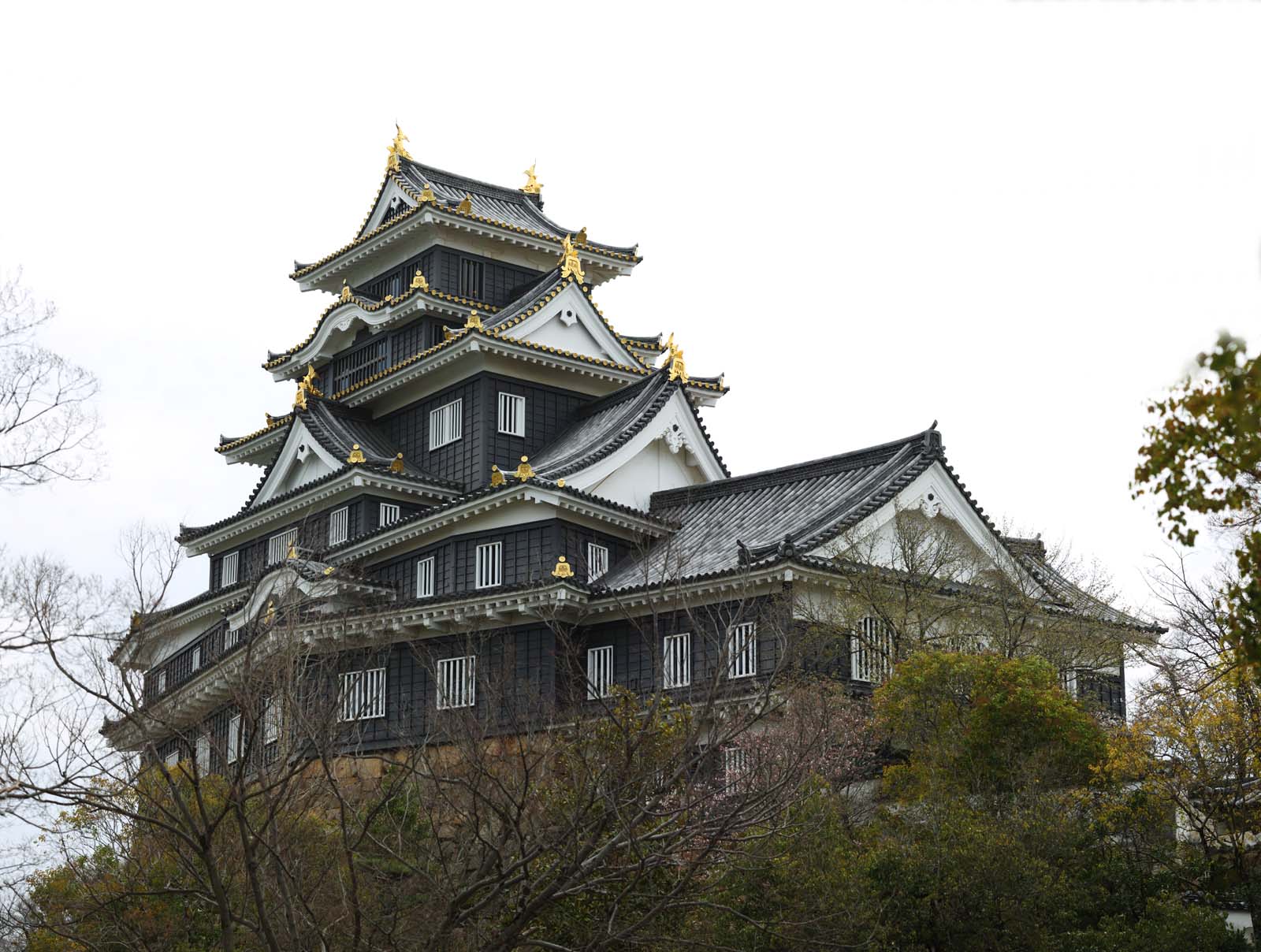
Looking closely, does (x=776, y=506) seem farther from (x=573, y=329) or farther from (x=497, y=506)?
(x=573, y=329)

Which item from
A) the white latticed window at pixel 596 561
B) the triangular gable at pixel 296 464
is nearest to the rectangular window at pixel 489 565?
the white latticed window at pixel 596 561

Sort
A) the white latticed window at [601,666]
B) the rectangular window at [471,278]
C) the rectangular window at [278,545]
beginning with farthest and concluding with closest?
the rectangular window at [471,278]
the rectangular window at [278,545]
the white latticed window at [601,666]

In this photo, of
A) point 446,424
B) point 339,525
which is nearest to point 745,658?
point 446,424

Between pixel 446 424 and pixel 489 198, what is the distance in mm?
9591

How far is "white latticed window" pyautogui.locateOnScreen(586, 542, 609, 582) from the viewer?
3562 centimetres

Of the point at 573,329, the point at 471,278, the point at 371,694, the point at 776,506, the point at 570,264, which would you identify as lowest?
the point at 371,694

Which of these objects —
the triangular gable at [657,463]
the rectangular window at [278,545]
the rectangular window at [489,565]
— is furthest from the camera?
the rectangular window at [278,545]

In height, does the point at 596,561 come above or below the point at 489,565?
above

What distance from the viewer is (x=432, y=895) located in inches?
625

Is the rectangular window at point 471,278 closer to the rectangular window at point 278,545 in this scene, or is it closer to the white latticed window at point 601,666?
the rectangular window at point 278,545

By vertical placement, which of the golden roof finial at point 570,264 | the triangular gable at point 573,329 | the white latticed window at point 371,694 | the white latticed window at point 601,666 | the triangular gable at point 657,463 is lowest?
the white latticed window at point 371,694

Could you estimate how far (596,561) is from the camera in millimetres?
35938

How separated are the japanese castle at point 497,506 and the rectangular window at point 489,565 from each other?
5 centimetres

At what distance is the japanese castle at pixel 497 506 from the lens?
31.8m
